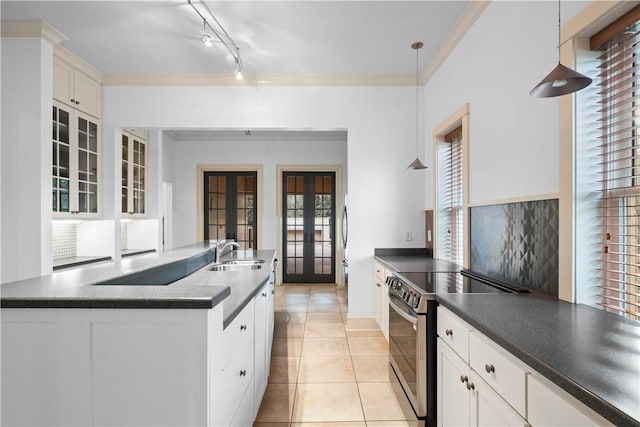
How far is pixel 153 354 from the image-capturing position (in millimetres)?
1104

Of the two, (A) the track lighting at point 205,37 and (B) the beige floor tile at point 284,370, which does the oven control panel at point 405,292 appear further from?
(A) the track lighting at point 205,37

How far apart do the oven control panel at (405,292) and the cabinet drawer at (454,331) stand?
17cm

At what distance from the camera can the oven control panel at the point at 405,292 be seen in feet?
6.47

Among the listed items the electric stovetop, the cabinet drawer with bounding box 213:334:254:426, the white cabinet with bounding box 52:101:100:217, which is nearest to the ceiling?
the white cabinet with bounding box 52:101:100:217

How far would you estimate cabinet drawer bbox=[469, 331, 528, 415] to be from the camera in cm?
108

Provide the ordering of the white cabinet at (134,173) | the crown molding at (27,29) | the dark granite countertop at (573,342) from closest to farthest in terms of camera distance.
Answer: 1. the dark granite countertop at (573,342)
2. the crown molding at (27,29)
3. the white cabinet at (134,173)

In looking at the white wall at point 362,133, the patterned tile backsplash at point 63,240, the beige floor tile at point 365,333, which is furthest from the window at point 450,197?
the patterned tile backsplash at point 63,240

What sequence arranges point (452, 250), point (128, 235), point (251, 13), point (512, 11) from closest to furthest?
point (512, 11) → point (251, 13) → point (452, 250) → point (128, 235)

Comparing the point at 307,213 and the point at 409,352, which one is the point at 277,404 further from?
the point at 307,213

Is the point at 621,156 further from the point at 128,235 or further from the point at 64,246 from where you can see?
the point at 128,235

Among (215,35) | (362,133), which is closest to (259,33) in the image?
(215,35)

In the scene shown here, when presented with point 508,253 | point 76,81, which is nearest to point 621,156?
point 508,253

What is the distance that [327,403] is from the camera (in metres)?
2.36

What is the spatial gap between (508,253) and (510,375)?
1229mm
